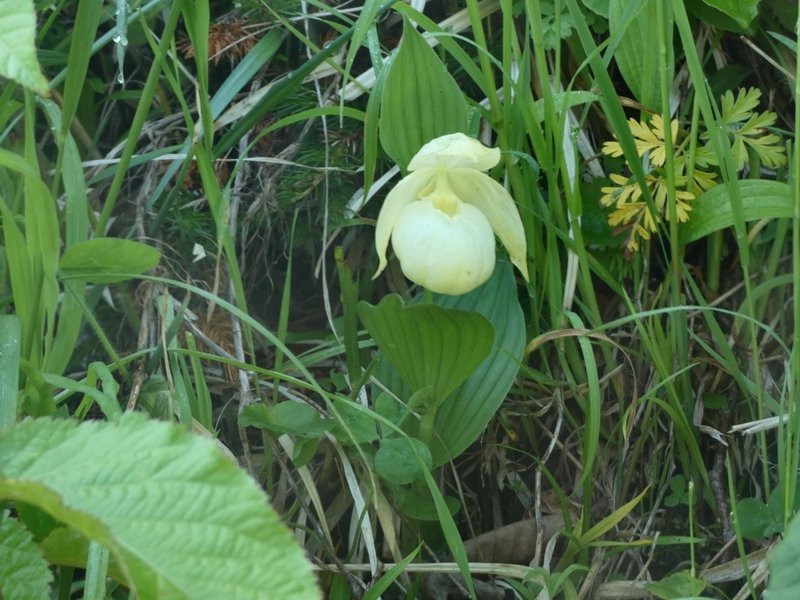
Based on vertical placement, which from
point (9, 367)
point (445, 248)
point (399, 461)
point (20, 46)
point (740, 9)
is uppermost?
point (740, 9)

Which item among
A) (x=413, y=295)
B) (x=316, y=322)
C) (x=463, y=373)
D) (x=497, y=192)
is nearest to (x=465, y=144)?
(x=497, y=192)

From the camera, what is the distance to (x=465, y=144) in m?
0.91

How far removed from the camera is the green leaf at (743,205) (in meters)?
1.03

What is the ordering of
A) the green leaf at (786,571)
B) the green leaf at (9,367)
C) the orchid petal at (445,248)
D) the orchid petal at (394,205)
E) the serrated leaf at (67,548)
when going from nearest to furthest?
the green leaf at (786,571), the serrated leaf at (67,548), the green leaf at (9,367), the orchid petal at (445,248), the orchid petal at (394,205)

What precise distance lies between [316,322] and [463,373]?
41cm

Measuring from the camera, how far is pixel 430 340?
0.96m

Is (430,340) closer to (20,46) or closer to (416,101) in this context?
(416,101)

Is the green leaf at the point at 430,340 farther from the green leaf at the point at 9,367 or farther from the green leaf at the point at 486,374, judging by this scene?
the green leaf at the point at 9,367

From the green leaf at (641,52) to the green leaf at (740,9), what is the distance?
2.9 inches

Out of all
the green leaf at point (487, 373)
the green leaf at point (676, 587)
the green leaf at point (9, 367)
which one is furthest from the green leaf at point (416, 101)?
the green leaf at point (676, 587)

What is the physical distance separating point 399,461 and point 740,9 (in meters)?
0.69

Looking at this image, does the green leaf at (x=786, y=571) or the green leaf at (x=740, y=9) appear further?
the green leaf at (x=740, y=9)

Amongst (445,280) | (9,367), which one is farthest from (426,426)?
(9,367)

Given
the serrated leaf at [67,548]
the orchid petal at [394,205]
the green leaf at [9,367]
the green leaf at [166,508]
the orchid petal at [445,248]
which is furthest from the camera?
the orchid petal at [394,205]
